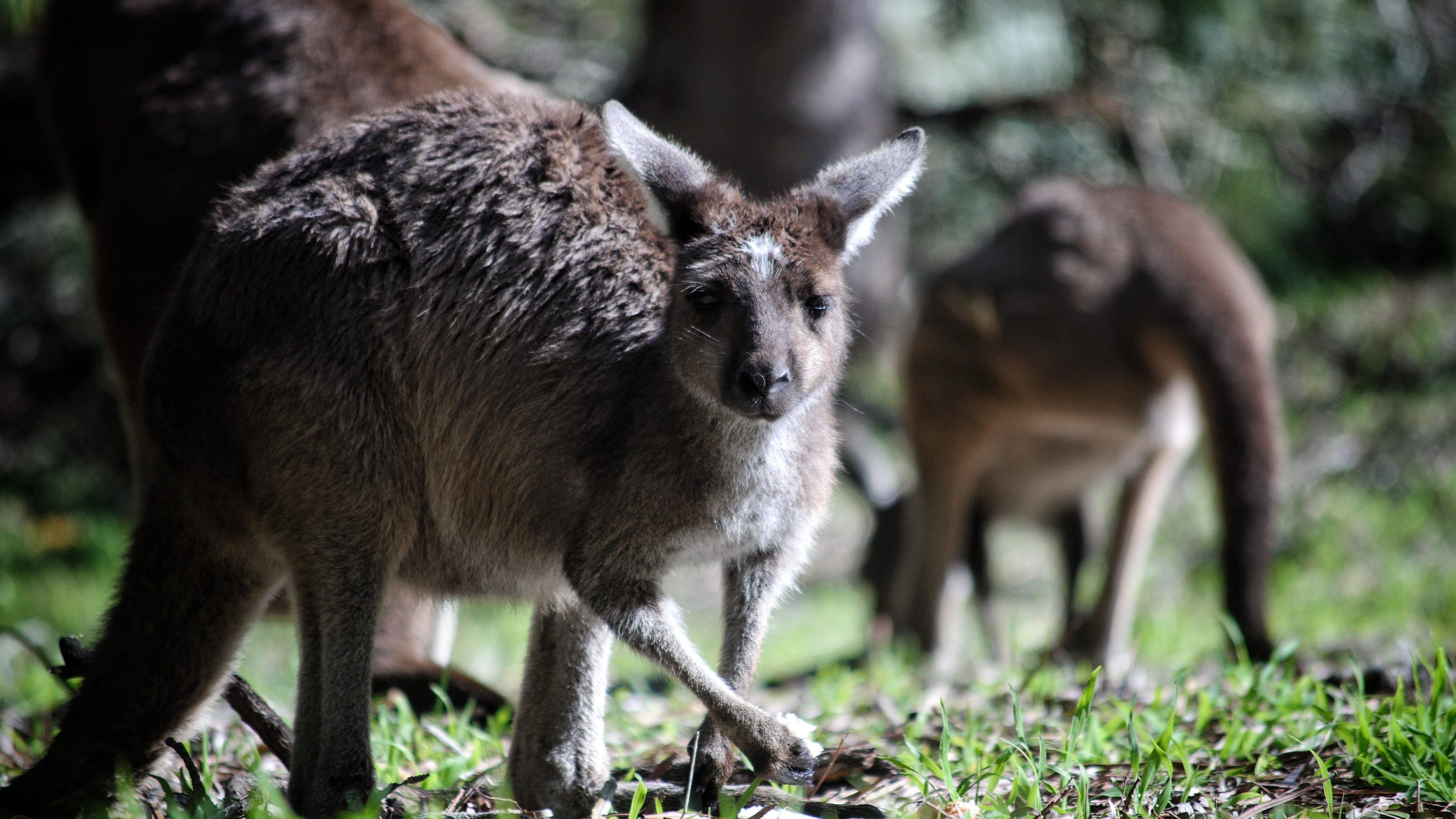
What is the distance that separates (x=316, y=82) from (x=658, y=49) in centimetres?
329

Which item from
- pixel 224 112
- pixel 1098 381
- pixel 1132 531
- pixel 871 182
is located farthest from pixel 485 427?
pixel 1132 531

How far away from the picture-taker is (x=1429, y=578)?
6203 millimetres

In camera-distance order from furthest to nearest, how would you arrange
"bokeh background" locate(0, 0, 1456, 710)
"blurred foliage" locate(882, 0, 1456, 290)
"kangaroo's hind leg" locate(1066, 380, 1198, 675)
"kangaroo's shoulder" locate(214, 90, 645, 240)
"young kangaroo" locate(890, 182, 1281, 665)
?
"blurred foliage" locate(882, 0, 1456, 290)
"bokeh background" locate(0, 0, 1456, 710)
"kangaroo's hind leg" locate(1066, 380, 1198, 675)
"young kangaroo" locate(890, 182, 1281, 665)
"kangaroo's shoulder" locate(214, 90, 645, 240)

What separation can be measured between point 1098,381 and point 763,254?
3177 mm

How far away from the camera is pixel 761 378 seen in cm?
269

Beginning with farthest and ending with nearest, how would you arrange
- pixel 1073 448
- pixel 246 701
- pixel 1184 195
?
pixel 1184 195
pixel 1073 448
pixel 246 701

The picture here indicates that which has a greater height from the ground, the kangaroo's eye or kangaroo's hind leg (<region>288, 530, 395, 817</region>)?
the kangaroo's eye

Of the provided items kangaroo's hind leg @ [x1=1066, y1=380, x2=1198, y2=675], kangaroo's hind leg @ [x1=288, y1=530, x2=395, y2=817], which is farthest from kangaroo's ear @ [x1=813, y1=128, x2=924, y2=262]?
kangaroo's hind leg @ [x1=1066, y1=380, x2=1198, y2=675]

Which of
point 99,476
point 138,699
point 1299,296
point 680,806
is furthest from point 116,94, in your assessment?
point 1299,296

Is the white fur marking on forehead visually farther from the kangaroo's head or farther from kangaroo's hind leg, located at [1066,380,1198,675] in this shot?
kangaroo's hind leg, located at [1066,380,1198,675]

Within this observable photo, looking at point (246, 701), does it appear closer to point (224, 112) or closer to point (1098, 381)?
point (224, 112)

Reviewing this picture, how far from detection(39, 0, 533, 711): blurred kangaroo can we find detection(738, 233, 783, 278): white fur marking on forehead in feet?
4.86

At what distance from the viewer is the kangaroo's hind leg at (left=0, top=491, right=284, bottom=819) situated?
2.84 metres

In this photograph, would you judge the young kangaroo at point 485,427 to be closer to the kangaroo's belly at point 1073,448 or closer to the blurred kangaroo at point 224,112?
the blurred kangaroo at point 224,112
